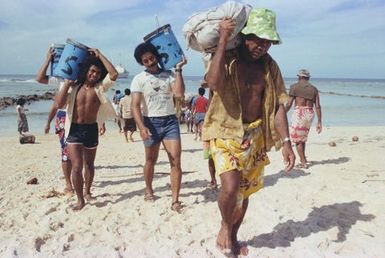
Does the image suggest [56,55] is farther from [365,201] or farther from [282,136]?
[365,201]

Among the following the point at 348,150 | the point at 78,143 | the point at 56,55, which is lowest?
the point at 348,150

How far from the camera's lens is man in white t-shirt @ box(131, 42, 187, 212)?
17.1 ft

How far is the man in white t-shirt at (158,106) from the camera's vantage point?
5.21 m

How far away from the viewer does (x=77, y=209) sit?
16.9 feet

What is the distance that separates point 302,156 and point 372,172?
120 cm

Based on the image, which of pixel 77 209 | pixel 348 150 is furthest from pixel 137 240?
pixel 348 150

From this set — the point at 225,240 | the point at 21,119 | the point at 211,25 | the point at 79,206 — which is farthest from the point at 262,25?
the point at 21,119

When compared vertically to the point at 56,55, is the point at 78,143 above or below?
below

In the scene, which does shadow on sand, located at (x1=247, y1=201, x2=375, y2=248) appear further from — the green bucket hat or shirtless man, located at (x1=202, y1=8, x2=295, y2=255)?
the green bucket hat

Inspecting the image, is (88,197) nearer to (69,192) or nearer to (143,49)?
(69,192)

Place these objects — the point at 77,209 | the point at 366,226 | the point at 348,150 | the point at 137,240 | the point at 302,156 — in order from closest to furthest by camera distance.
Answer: the point at 137,240, the point at 366,226, the point at 77,209, the point at 302,156, the point at 348,150

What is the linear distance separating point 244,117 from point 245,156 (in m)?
0.33


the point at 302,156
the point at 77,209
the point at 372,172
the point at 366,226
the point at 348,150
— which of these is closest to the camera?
the point at 366,226

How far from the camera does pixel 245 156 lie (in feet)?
12.3
